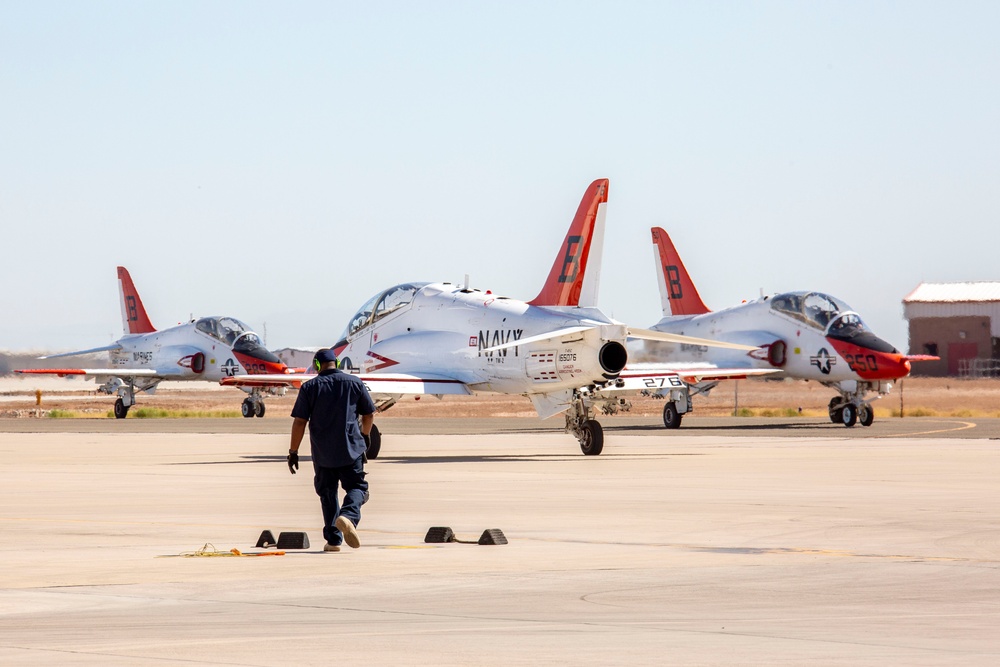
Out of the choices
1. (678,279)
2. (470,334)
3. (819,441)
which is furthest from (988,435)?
(678,279)

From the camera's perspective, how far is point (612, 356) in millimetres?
27562

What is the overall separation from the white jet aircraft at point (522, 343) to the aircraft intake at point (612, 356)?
2 centimetres

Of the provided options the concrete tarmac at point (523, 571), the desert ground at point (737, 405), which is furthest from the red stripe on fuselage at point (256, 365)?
the concrete tarmac at point (523, 571)

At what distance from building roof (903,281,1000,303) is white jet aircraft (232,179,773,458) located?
87.6m

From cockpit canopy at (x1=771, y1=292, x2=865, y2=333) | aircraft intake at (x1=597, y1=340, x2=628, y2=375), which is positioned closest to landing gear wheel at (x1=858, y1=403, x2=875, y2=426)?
cockpit canopy at (x1=771, y1=292, x2=865, y2=333)

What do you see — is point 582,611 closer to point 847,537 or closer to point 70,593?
point 70,593

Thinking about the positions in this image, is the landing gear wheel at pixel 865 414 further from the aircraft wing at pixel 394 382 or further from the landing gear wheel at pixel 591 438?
the aircraft wing at pixel 394 382

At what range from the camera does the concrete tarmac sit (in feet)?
25.9

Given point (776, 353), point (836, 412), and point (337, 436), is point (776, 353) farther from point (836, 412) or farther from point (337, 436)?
point (337, 436)

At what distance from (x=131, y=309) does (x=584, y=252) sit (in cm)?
3941

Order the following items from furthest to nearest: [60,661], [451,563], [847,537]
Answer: [847,537]
[451,563]
[60,661]

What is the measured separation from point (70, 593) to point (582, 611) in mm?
3314

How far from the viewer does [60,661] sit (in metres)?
7.43

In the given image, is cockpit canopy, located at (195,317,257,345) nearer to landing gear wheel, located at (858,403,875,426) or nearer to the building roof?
landing gear wheel, located at (858,403,875,426)
